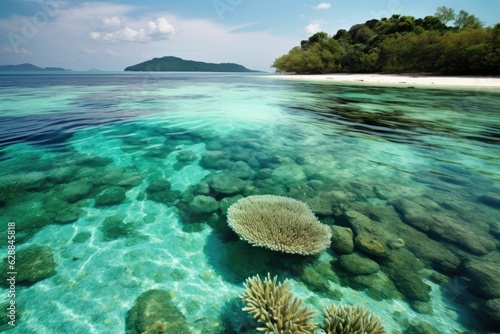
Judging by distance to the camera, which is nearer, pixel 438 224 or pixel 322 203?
pixel 438 224

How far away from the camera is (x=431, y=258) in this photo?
4.01 m

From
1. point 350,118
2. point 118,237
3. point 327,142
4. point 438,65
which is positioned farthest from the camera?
point 438,65

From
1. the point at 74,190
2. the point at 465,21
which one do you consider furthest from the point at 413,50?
the point at 74,190

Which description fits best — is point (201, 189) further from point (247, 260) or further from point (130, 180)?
point (247, 260)

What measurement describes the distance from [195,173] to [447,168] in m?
7.51

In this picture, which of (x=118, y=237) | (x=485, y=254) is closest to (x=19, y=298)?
(x=118, y=237)

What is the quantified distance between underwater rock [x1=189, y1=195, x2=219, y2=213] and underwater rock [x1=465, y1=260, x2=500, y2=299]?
4.45 meters

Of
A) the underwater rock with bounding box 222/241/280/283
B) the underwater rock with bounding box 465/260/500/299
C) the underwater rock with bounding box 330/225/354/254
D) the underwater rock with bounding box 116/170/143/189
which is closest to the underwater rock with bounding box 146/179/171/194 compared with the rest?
the underwater rock with bounding box 116/170/143/189

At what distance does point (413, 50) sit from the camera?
5041cm

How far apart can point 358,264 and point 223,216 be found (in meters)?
2.64

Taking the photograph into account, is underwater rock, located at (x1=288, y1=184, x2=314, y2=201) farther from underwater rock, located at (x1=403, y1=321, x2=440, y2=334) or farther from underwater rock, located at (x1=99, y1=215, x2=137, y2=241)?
underwater rock, located at (x1=99, y1=215, x2=137, y2=241)

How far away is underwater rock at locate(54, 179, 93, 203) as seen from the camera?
5.36 meters

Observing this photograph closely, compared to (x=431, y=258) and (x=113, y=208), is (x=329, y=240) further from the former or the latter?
(x=113, y=208)

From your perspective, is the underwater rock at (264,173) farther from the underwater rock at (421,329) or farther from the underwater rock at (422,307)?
the underwater rock at (421,329)
